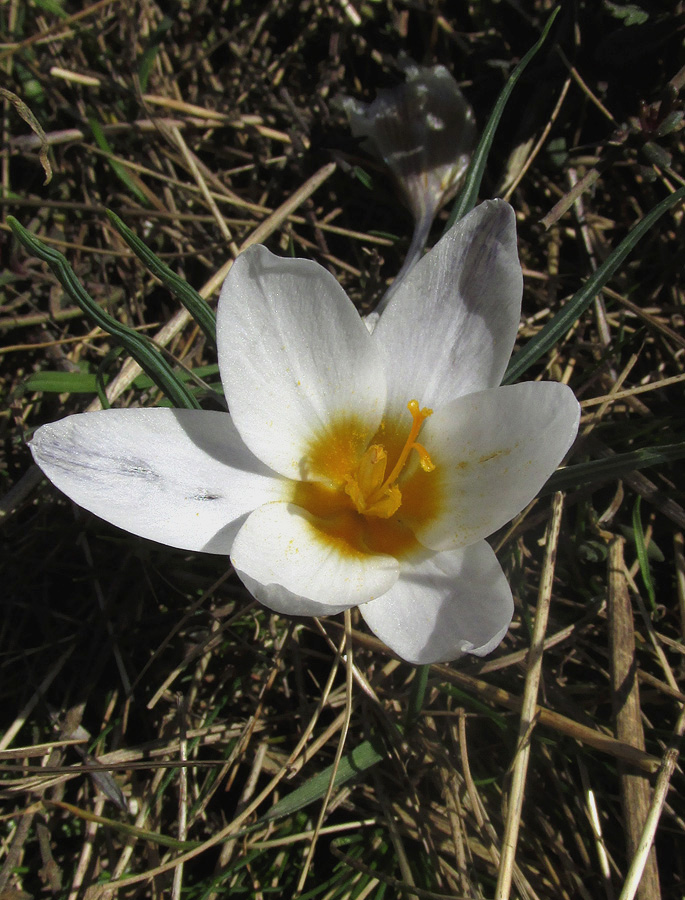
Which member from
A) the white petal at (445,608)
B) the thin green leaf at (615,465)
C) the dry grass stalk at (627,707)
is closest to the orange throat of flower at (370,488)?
the white petal at (445,608)

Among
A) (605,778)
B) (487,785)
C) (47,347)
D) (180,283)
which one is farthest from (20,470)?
(605,778)

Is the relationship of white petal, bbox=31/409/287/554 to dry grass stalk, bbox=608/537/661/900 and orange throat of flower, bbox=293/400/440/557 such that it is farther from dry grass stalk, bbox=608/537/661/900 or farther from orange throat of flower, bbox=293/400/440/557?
dry grass stalk, bbox=608/537/661/900

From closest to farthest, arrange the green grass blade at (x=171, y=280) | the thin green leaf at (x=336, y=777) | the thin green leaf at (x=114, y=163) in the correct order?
the green grass blade at (x=171, y=280)
the thin green leaf at (x=336, y=777)
the thin green leaf at (x=114, y=163)

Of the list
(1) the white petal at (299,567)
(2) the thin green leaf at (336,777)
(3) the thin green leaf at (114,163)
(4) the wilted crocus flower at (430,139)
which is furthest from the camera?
(3) the thin green leaf at (114,163)

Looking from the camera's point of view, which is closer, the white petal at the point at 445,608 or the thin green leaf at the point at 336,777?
the white petal at the point at 445,608

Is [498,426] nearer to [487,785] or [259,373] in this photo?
[259,373]

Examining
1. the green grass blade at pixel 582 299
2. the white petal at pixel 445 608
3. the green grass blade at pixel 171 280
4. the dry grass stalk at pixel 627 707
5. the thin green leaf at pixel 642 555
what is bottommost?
the dry grass stalk at pixel 627 707

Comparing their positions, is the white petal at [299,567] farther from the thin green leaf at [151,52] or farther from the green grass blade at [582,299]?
the thin green leaf at [151,52]
